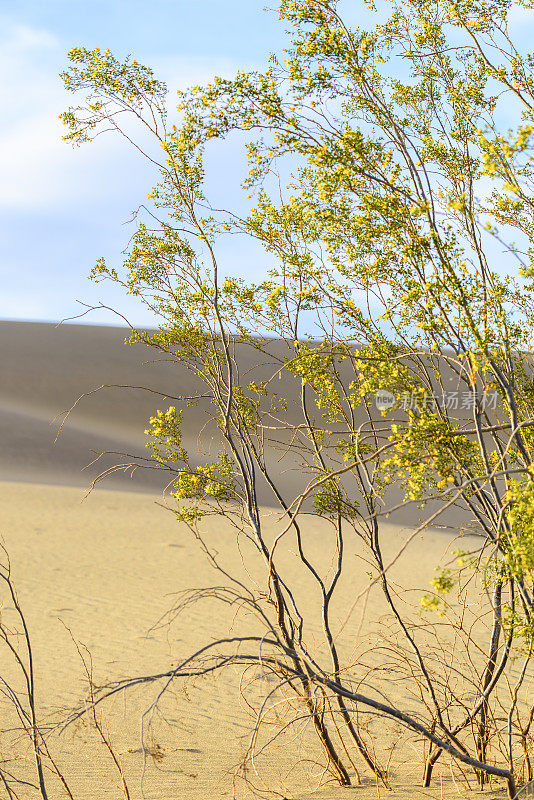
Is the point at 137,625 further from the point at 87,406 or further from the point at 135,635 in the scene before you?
the point at 87,406

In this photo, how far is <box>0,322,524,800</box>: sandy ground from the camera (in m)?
5.09

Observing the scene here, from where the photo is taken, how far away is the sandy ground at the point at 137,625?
16.7ft

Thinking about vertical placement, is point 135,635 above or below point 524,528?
below

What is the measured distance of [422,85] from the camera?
512 cm

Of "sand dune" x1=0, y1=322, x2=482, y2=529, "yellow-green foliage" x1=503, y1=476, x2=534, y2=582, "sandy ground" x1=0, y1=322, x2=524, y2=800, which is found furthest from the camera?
"sand dune" x1=0, y1=322, x2=482, y2=529

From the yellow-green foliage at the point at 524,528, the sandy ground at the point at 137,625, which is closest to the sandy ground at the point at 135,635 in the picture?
the sandy ground at the point at 137,625

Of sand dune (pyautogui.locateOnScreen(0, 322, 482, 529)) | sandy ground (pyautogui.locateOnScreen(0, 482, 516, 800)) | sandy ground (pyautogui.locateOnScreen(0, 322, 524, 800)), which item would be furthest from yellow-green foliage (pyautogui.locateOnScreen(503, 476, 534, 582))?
sand dune (pyautogui.locateOnScreen(0, 322, 482, 529))

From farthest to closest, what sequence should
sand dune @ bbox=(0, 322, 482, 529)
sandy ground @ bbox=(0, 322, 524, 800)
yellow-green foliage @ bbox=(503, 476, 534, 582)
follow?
sand dune @ bbox=(0, 322, 482, 529), sandy ground @ bbox=(0, 322, 524, 800), yellow-green foliage @ bbox=(503, 476, 534, 582)

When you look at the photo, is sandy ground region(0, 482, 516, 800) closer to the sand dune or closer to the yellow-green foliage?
the yellow-green foliage

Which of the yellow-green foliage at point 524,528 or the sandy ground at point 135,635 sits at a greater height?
the yellow-green foliage at point 524,528

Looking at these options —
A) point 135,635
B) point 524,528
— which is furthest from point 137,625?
point 524,528

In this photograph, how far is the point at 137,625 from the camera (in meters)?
10.3

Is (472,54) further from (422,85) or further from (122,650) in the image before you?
(122,650)

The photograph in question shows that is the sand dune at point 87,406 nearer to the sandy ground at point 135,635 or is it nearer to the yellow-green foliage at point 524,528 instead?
the sandy ground at point 135,635
